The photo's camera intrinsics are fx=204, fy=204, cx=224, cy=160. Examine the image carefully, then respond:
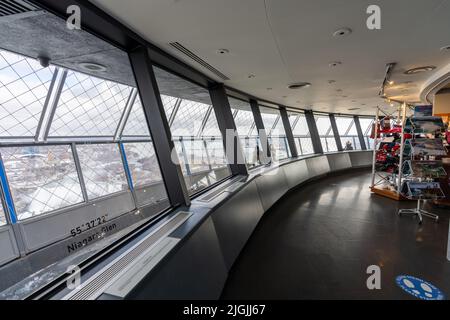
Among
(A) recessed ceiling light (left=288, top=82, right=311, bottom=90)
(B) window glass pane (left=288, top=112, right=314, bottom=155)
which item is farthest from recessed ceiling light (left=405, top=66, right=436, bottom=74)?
(B) window glass pane (left=288, top=112, right=314, bottom=155)

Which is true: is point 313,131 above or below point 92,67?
below

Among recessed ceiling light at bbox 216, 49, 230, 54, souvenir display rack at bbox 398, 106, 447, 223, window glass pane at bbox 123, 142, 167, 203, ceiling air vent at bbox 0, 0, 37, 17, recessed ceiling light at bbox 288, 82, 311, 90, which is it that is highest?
ceiling air vent at bbox 0, 0, 37, 17

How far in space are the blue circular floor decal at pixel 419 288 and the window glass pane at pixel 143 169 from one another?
533 cm

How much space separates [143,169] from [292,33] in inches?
214

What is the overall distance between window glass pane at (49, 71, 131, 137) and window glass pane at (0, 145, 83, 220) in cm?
52

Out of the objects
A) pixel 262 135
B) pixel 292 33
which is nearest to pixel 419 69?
pixel 292 33

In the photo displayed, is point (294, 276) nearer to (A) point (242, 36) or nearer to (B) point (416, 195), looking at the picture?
(A) point (242, 36)

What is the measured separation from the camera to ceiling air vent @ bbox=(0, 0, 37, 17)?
154 centimetres

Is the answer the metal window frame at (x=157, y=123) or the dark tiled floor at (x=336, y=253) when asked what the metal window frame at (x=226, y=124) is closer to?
the dark tiled floor at (x=336, y=253)

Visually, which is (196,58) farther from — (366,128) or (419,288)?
(366,128)

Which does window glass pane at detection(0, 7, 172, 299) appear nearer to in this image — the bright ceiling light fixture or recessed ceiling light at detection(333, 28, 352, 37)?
recessed ceiling light at detection(333, 28, 352, 37)

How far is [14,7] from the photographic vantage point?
1593 mm

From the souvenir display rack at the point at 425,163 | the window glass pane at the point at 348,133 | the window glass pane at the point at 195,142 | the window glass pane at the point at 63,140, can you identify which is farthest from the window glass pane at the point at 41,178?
the window glass pane at the point at 348,133
